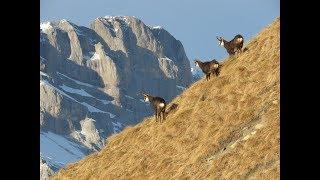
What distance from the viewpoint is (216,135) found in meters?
27.5

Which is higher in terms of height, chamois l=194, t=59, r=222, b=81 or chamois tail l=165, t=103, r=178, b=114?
chamois l=194, t=59, r=222, b=81

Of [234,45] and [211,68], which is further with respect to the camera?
[234,45]

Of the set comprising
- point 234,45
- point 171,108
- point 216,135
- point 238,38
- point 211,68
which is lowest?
point 216,135

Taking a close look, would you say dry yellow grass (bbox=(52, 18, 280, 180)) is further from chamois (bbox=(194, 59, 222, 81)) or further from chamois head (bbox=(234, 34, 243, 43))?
chamois head (bbox=(234, 34, 243, 43))

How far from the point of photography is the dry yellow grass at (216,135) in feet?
80.9

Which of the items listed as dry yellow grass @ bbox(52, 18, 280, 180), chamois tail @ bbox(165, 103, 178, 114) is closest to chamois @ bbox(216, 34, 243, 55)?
dry yellow grass @ bbox(52, 18, 280, 180)

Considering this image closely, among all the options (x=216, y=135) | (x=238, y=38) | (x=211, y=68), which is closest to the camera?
(x=216, y=135)

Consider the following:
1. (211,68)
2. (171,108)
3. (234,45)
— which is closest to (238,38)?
(234,45)

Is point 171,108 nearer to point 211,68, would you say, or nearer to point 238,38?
point 211,68

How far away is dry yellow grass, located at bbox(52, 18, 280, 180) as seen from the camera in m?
24.7
